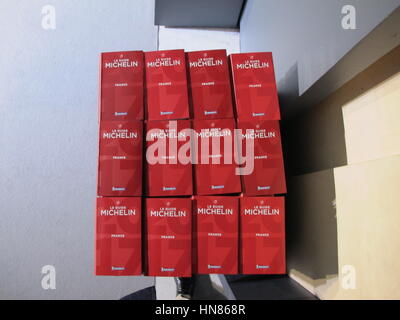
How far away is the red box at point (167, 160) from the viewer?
0.96 metres

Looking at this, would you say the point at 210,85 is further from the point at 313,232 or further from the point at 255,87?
the point at 313,232

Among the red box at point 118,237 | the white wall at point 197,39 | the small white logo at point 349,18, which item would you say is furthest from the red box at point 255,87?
the white wall at point 197,39

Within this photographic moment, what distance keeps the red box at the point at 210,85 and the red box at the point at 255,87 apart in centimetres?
3

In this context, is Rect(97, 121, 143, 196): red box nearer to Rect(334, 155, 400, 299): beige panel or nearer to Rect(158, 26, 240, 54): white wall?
Rect(334, 155, 400, 299): beige panel

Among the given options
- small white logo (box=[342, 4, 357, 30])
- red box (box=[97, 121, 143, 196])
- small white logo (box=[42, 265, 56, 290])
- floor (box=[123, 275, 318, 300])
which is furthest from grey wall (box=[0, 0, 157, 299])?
small white logo (box=[342, 4, 357, 30])

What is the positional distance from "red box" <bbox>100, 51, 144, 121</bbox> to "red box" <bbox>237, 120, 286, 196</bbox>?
1.20 ft

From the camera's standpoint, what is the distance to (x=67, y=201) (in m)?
1.80

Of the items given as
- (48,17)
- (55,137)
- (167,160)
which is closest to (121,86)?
(167,160)

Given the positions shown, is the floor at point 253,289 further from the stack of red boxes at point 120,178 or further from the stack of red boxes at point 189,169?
the stack of red boxes at point 120,178

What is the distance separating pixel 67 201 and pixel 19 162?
0.39m

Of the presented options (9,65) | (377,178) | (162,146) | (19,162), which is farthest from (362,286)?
(9,65)

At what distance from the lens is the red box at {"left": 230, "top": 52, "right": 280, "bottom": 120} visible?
989 mm

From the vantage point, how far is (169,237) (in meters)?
0.94
